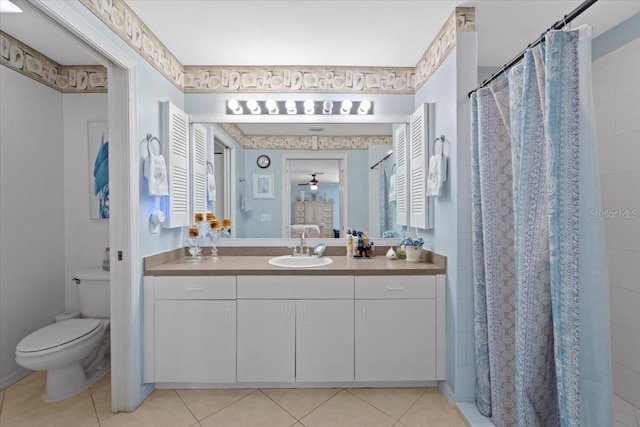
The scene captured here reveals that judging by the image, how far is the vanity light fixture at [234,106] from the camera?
8.60ft

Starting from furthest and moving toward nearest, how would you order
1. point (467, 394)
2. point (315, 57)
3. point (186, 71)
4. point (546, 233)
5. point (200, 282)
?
point (186, 71)
point (315, 57)
point (200, 282)
point (467, 394)
point (546, 233)

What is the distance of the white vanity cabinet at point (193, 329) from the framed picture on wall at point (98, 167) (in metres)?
1.09

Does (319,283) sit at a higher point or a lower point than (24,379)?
higher

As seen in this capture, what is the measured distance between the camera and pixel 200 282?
6.92 feet

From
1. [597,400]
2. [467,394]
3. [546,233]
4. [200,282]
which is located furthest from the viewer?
[200,282]

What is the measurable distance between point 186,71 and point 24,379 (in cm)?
260

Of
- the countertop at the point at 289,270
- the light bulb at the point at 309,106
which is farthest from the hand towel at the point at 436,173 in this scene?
the light bulb at the point at 309,106

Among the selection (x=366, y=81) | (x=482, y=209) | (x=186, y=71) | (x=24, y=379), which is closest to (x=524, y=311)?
(x=482, y=209)

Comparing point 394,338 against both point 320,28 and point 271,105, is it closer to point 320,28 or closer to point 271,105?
point 271,105

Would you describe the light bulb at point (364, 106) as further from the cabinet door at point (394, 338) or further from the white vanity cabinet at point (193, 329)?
the white vanity cabinet at point (193, 329)

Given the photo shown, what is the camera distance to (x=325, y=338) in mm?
2121

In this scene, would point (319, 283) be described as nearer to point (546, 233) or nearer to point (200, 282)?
point (200, 282)

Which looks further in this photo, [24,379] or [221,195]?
[221,195]

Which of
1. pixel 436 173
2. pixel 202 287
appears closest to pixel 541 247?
pixel 436 173
